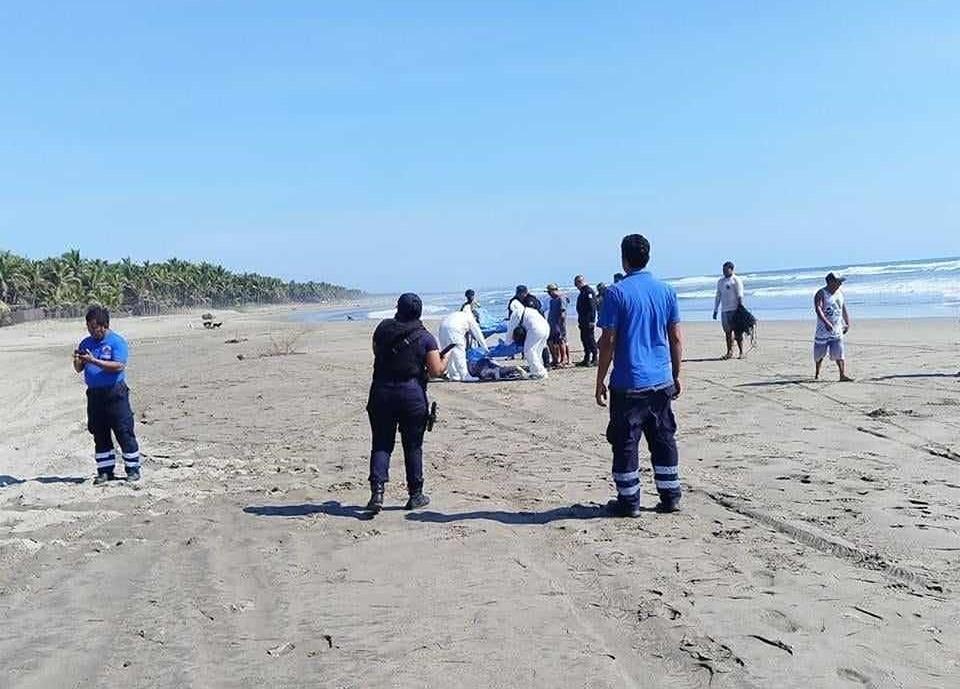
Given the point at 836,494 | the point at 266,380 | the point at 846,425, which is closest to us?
the point at 836,494

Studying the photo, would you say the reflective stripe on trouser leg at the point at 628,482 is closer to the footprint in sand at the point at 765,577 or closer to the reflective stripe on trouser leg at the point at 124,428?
the footprint in sand at the point at 765,577

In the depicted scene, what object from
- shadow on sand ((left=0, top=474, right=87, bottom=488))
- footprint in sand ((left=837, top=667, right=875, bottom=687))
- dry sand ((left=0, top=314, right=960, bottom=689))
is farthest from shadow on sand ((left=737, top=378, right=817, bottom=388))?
footprint in sand ((left=837, top=667, right=875, bottom=687))

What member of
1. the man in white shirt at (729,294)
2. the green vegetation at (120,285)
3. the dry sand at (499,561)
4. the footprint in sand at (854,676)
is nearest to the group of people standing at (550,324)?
the man in white shirt at (729,294)

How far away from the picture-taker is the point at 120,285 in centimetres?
7369

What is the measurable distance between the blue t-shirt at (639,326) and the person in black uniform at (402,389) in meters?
1.39

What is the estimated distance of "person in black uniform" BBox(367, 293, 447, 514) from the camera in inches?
260

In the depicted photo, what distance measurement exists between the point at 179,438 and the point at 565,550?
682 cm

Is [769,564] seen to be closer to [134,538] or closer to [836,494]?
[836,494]

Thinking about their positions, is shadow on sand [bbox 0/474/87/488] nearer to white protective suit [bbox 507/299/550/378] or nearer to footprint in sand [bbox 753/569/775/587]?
footprint in sand [bbox 753/569/775/587]

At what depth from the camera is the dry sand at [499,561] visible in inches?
155

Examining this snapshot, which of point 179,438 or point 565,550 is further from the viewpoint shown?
point 179,438

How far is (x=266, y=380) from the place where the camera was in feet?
55.9

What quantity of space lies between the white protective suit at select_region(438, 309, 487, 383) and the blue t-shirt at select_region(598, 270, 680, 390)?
8.20m

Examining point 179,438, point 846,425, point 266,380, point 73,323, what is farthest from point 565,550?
point 73,323
